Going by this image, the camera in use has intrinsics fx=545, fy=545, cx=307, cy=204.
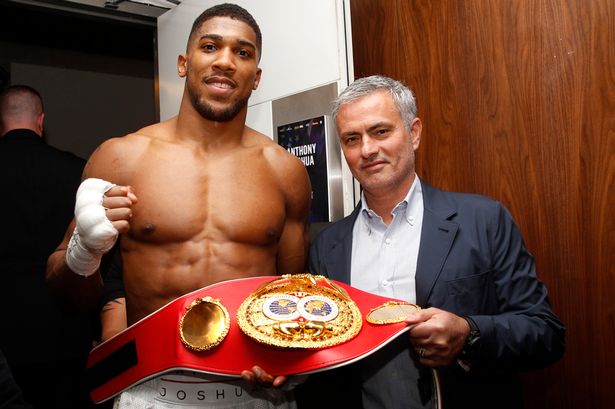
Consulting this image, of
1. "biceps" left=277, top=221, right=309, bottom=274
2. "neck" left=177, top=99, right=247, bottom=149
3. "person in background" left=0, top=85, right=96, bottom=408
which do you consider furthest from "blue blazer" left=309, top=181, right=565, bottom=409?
"person in background" left=0, top=85, right=96, bottom=408

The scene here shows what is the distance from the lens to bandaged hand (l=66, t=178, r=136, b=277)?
1188 mm

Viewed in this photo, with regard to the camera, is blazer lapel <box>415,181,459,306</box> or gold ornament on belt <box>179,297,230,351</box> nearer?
gold ornament on belt <box>179,297,230,351</box>

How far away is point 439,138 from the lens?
1901 mm

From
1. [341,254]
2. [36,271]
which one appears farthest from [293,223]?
[36,271]

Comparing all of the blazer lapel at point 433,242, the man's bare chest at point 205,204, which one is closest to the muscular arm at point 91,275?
the man's bare chest at point 205,204

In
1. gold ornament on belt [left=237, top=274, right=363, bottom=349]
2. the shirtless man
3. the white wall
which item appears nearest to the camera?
gold ornament on belt [left=237, top=274, right=363, bottom=349]

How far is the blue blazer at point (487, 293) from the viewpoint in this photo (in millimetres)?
1229

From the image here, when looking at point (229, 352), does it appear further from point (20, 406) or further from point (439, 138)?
point (439, 138)

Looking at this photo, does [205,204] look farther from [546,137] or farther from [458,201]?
[546,137]

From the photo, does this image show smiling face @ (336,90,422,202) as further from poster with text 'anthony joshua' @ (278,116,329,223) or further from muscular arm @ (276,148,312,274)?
poster with text 'anthony joshua' @ (278,116,329,223)

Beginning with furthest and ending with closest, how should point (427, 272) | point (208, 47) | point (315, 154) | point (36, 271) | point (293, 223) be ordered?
point (36, 271) < point (315, 154) < point (293, 223) < point (208, 47) < point (427, 272)

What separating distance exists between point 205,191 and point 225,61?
1.20 feet

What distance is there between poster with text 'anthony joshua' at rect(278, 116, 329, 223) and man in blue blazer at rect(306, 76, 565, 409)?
1.53 feet

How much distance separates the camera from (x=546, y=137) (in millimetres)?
1604
